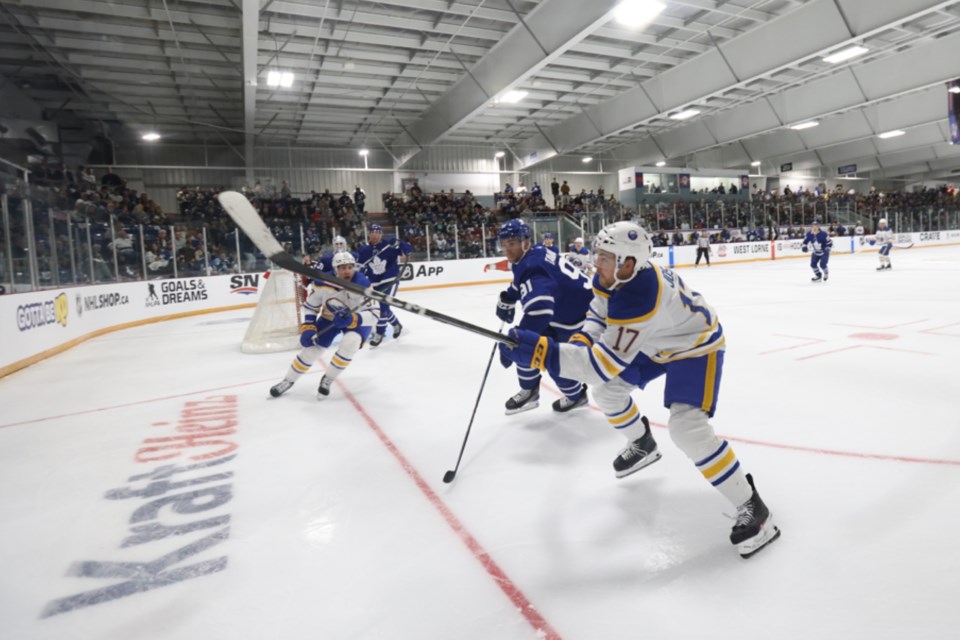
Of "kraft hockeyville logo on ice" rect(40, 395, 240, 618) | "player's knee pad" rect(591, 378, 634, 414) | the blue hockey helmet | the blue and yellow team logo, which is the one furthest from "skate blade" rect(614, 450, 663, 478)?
the blue and yellow team logo

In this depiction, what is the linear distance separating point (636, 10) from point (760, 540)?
10.4 metres

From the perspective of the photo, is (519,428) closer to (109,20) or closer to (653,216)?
(109,20)

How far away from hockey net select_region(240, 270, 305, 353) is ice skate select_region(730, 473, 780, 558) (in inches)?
228

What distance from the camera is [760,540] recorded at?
195 centimetres

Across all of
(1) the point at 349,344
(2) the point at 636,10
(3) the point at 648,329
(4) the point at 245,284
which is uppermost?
(2) the point at 636,10

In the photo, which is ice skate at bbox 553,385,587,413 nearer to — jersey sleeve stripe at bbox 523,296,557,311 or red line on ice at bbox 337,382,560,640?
jersey sleeve stripe at bbox 523,296,557,311

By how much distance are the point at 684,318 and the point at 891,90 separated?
18929 mm

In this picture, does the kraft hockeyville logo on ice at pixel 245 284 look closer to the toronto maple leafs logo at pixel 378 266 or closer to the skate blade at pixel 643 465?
the toronto maple leafs logo at pixel 378 266

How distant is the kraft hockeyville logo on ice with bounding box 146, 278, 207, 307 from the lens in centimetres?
1094

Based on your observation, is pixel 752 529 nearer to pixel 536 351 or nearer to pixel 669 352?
pixel 669 352

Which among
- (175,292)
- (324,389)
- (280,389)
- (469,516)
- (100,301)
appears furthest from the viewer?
(175,292)

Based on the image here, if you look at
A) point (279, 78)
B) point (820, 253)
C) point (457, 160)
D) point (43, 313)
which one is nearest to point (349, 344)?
point (43, 313)

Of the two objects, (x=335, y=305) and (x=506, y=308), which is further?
(x=335, y=305)

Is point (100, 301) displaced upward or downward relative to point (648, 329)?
upward
